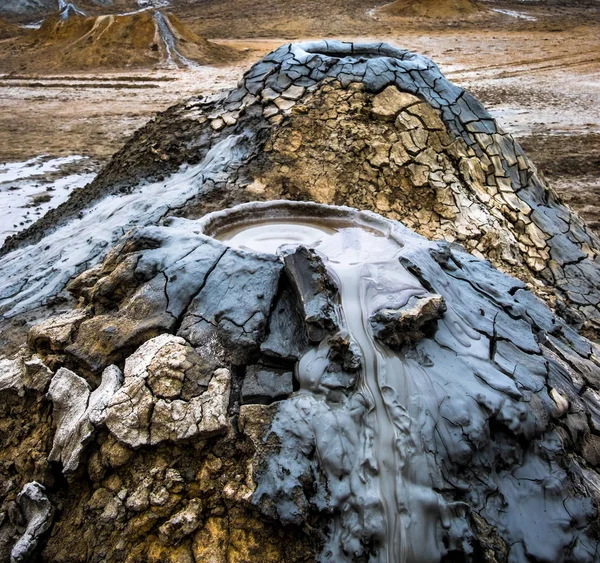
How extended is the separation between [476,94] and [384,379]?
8787 mm

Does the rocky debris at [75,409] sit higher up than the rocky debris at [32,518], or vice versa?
the rocky debris at [75,409]

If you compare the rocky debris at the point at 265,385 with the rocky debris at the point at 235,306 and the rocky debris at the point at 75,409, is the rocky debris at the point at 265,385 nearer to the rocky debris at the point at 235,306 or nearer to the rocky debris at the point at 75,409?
the rocky debris at the point at 235,306

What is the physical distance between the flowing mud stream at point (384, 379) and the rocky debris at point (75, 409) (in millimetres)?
579

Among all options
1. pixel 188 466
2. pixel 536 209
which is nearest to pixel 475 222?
pixel 536 209

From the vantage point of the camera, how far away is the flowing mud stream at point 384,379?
1.16 m

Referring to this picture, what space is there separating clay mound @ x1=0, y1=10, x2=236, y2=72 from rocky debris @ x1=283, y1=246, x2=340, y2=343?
41.0 feet

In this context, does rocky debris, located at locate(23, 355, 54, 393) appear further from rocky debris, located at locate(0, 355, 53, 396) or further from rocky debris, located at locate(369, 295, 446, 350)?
rocky debris, located at locate(369, 295, 446, 350)

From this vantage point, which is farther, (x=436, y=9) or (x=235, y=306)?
(x=436, y=9)

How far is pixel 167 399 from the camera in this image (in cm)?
135

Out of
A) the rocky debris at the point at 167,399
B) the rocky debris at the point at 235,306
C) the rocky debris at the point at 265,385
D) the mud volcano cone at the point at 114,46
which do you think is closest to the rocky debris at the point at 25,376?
the rocky debris at the point at 167,399

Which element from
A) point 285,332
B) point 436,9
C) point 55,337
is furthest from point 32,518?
point 436,9

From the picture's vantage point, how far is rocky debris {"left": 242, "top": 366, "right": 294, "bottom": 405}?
1378 millimetres

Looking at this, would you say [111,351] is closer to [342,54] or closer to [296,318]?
[296,318]

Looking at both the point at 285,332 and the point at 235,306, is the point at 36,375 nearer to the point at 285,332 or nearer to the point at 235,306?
the point at 235,306
